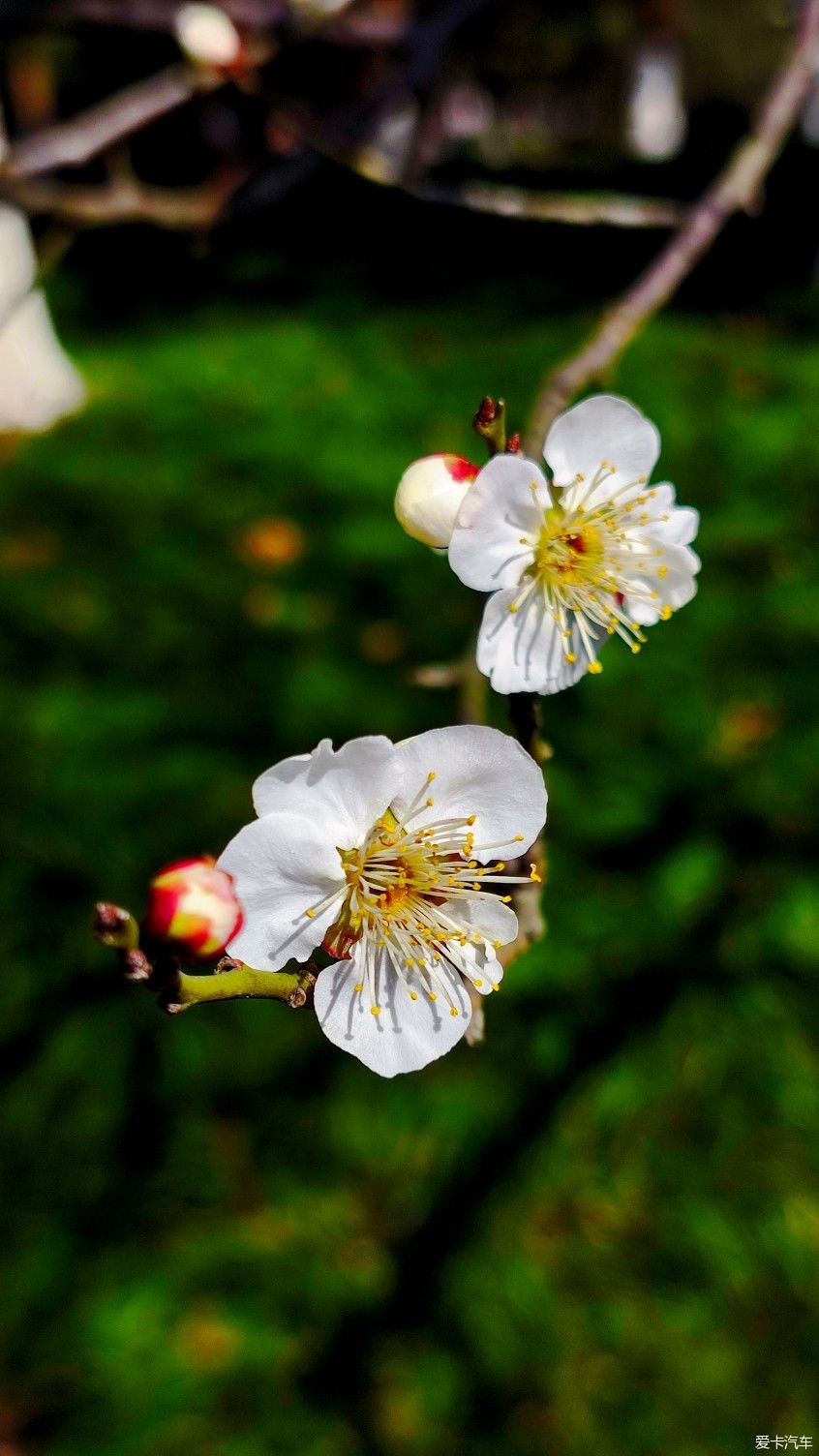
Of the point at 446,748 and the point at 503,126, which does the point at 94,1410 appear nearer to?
the point at 446,748

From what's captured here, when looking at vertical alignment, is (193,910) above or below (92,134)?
below

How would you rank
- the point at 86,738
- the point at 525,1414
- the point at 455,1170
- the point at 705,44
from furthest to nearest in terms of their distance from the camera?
the point at 705,44 < the point at 86,738 < the point at 455,1170 < the point at 525,1414

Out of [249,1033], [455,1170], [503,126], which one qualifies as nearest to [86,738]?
[249,1033]

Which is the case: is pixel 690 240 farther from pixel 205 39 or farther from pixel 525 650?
pixel 205 39

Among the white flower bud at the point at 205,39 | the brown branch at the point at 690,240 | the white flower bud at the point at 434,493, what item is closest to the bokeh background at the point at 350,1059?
the white flower bud at the point at 205,39

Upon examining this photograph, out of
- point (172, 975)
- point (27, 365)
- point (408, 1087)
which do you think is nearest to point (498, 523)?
point (172, 975)

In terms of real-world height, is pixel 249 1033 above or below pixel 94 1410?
above
